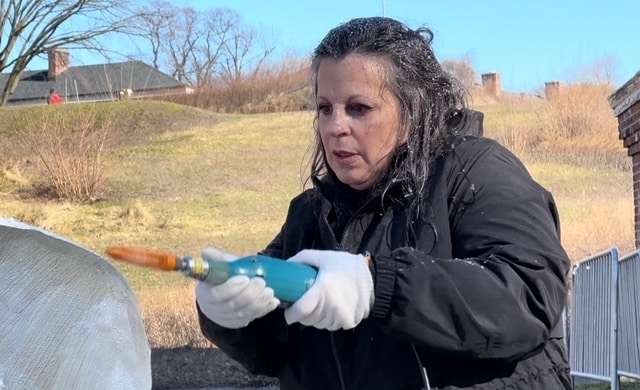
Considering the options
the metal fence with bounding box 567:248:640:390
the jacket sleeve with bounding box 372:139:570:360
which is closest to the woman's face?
the jacket sleeve with bounding box 372:139:570:360

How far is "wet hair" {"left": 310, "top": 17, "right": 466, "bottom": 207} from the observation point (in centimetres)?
196

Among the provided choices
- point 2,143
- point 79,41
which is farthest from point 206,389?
point 79,41

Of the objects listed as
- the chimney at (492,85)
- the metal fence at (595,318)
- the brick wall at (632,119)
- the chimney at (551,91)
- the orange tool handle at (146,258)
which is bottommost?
the metal fence at (595,318)

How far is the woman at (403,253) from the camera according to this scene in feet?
5.55

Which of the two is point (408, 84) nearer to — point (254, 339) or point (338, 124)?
point (338, 124)

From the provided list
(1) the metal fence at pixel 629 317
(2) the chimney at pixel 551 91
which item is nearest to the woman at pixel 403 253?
(1) the metal fence at pixel 629 317

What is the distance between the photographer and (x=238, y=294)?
1623 millimetres

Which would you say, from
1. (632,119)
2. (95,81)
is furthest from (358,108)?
(95,81)

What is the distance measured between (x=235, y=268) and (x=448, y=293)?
39 cm

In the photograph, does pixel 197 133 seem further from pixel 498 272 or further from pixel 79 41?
pixel 498 272

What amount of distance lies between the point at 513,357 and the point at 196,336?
26.1ft

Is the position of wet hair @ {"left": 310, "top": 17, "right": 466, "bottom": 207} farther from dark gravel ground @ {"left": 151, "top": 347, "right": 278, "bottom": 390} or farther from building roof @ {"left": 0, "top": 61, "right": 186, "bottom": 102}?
building roof @ {"left": 0, "top": 61, "right": 186, "bottom": 102}

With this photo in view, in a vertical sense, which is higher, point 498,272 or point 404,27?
A: point 404,27

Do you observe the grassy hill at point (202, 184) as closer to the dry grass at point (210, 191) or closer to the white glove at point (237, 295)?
the dry grass at point (210, 191)
